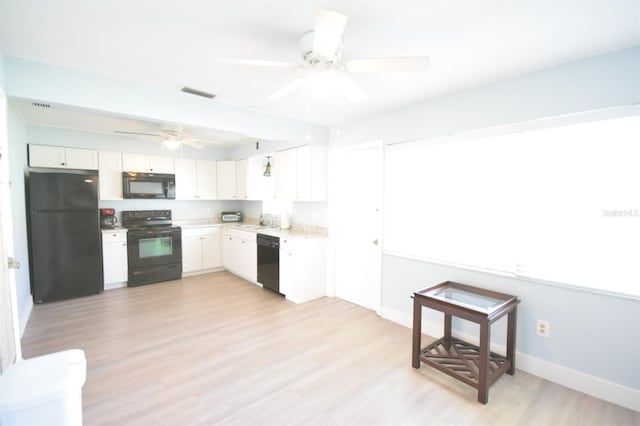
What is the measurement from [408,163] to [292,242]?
179 centimetres

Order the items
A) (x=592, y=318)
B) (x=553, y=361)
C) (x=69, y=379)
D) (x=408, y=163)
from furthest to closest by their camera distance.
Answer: (x=408, y=163) < (x=553, y=361) < (x=592, y=318) < (x=69, y=379)

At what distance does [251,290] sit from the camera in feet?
14.6

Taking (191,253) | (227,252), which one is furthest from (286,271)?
(191,253)

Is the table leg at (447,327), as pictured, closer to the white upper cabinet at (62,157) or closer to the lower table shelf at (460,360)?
the lower table shelf at (460,360)

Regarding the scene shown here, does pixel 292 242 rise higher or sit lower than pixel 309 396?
higher

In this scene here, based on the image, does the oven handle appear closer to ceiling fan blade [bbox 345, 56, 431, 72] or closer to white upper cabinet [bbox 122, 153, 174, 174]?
white upper cabinet [bbox 122, 153, 174, 174]

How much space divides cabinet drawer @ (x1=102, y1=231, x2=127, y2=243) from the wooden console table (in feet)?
14.1

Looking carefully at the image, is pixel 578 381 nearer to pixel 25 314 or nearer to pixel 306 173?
pixel 306 173

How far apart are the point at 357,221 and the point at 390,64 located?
244cm

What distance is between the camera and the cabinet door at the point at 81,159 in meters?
4.23

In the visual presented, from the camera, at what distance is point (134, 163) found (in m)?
4.75

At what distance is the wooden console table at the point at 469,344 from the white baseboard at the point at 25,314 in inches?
155

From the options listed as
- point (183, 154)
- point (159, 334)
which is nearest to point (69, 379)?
point (159, 334)

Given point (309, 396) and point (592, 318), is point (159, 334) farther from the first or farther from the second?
point (592, 318)
